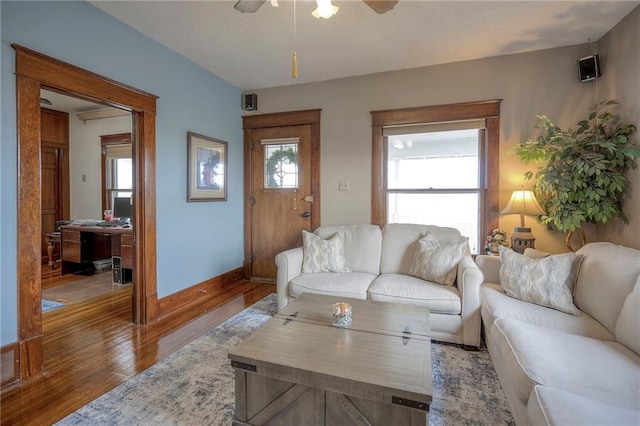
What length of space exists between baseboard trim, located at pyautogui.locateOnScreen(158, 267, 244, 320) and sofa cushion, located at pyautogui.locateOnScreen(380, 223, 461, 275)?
2.09m

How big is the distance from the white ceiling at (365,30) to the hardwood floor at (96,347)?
2.72 m

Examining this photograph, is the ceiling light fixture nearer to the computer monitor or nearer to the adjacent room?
the adjacent room

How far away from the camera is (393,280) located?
2.70 m

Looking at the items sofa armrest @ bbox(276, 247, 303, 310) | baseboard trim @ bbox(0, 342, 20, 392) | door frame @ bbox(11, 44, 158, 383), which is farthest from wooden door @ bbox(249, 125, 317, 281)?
baseboard trim @ bbox(0, 342, 20, 392)

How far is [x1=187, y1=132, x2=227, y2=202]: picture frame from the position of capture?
3.40m

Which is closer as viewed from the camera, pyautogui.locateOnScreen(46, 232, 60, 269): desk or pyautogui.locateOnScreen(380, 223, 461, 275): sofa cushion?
pyautogui.locateOnScreen(380, 223, 461, 275): sofa cushion

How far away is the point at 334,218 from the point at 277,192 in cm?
90

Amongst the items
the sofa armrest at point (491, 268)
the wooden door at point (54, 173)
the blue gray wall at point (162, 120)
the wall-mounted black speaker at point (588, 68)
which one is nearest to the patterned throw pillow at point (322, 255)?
the sofa armrest at point (491, 268)

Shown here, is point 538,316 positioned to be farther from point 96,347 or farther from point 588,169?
point 96,347

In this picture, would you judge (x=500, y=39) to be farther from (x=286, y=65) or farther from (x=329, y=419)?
(x=329, y=419)

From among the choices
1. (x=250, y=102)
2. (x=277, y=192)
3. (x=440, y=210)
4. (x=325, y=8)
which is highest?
(x=250, y=102)

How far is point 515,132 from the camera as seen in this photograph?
3.23m

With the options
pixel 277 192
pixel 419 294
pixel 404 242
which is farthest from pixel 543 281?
pixel 277 192

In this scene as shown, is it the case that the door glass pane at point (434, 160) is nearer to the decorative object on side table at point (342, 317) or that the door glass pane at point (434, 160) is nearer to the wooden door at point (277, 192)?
the wooden door at point (277, 192)
